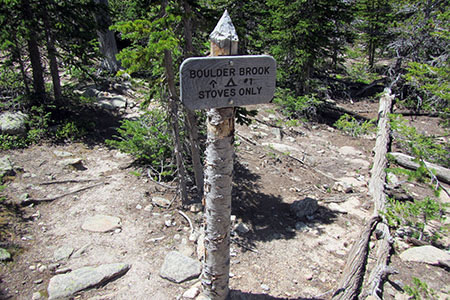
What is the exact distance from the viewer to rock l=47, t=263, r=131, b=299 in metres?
3.67

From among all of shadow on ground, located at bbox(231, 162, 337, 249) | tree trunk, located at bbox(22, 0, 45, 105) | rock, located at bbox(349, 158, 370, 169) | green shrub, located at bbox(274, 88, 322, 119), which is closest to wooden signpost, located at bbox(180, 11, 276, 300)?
shadow on ground, located at bbox(231, 162, 337, 249)

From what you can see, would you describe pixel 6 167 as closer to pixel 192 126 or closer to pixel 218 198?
pixel 192 126

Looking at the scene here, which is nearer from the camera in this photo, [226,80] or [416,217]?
[226,80]

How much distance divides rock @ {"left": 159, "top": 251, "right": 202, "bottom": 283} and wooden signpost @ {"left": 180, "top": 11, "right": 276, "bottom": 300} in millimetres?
744

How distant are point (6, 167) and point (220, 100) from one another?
5.50 m

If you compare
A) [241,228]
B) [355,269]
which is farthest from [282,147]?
[355,269]

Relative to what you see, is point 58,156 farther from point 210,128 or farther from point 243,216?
point 210,128

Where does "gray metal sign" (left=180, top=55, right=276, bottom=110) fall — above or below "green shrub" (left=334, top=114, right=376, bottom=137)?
above

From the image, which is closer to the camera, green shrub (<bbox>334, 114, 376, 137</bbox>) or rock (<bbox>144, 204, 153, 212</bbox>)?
rock (<bbox>144, 204, 153, 212</bbox>)

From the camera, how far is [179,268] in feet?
13.5

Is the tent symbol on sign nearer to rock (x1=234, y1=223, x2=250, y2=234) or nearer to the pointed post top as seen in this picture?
the pointed post top

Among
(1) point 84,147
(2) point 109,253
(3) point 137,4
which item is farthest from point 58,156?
(3) point 137,4

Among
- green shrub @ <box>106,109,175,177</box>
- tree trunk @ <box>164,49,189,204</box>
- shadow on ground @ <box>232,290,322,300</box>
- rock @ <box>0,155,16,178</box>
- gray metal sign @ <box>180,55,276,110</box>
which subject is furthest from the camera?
green shrub @ <box>106,109,175,177</box>

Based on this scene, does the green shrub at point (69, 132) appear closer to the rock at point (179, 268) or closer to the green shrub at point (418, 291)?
the rock at point (179, 268)
